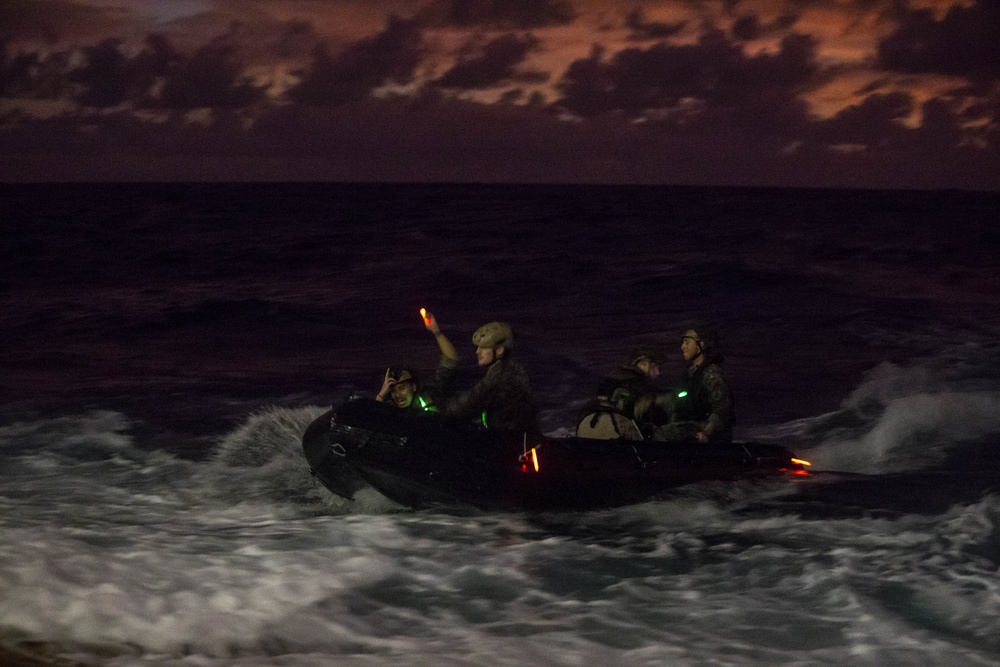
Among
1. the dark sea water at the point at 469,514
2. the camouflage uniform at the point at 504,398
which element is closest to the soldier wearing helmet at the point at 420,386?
the camouflage uniform at the point at 504,398

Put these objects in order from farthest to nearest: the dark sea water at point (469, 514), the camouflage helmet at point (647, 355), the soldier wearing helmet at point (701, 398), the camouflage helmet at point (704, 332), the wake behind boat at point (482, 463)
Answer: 1. the camouflage helmet at point (704, 332)
2. the soldier wearing helmet at point (701, 398)
3. the camouflage helmet at point (647, 355)
4. the wake behind boat at point (482, 463)
5. the dark sea water at point (469, 514)

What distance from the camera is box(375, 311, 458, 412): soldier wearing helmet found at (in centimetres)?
966

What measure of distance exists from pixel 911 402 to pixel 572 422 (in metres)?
4.91

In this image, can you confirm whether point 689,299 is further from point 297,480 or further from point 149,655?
point 149,655

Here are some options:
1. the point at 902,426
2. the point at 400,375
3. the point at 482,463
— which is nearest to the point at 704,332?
the point at 482,463

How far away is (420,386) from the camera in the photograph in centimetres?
992

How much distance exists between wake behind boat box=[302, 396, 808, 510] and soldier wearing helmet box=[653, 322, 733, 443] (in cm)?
36

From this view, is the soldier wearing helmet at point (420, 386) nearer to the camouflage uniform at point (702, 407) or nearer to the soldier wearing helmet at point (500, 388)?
the soldier wearing helmet at point (500, 388)

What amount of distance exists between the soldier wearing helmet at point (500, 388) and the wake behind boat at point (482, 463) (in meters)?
0.18

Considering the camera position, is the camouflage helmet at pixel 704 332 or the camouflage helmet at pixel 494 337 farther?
the camouflage helmet at pixel 704 332

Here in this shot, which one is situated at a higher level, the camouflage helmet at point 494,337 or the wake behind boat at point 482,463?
the camouflage helmet at point 494,337

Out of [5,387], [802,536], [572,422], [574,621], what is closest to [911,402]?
[572,422]

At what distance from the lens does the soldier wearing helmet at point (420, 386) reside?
9.66 meters

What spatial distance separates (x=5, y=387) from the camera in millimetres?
17719
